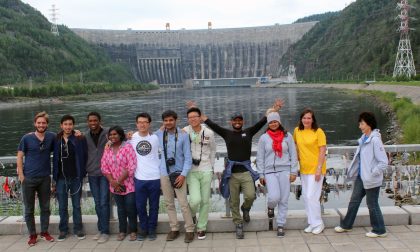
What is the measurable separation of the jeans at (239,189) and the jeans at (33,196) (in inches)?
114

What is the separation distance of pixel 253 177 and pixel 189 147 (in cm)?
110

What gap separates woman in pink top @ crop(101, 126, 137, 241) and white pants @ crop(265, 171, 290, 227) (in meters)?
2.10

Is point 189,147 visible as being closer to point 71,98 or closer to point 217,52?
point 71,98

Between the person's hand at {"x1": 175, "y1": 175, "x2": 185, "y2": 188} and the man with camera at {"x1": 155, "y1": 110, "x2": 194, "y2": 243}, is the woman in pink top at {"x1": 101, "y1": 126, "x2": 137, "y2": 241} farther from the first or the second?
the person's hand at {"x1": 175, "y1": 175, "x2": 185, "y2": 188}

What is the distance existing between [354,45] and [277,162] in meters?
131

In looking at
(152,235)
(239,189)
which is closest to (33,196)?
(152,235)

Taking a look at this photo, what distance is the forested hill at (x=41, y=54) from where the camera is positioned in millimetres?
119000

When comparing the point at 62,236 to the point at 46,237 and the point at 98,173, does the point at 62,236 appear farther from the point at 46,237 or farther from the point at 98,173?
the point at 98,173

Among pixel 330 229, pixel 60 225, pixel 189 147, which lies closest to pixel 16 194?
pixel 60 225

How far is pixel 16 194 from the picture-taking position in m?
7.85

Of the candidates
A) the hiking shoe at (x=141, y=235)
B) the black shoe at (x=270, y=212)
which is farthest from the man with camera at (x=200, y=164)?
the black shoe at (x=270, y=212)

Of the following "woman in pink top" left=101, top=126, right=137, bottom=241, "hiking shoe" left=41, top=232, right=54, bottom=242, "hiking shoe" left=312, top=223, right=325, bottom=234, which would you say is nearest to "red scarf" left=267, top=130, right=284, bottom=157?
"hiking shoe" left=312, top=223, right=325, bottom=234

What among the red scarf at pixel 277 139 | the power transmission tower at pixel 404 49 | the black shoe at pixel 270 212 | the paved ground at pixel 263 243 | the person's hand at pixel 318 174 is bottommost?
the paved ground at pixel 263 243

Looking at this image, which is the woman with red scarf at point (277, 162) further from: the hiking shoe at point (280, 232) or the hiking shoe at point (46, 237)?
the hiking shoe at point (46, 237)
